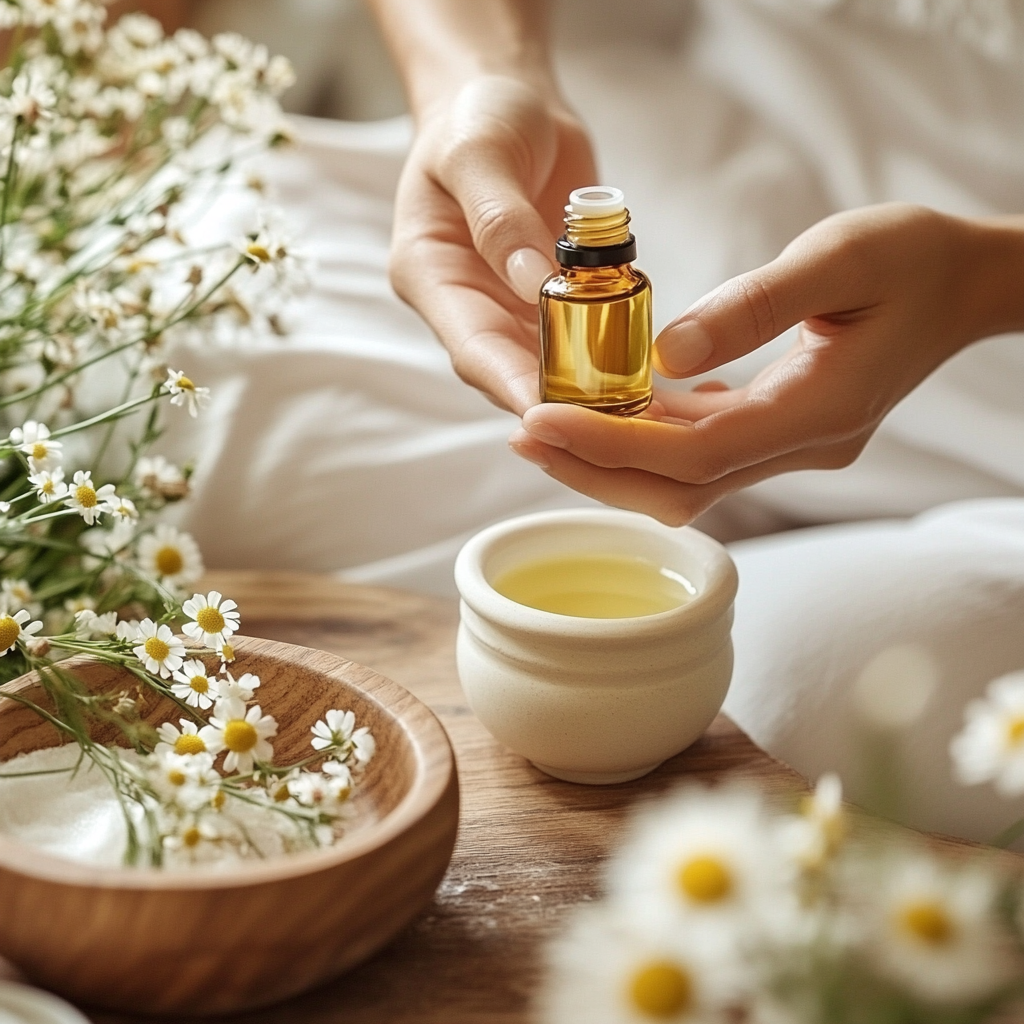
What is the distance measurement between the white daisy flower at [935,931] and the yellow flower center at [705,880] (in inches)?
1.8

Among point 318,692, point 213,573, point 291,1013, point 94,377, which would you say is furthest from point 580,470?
point 94,377

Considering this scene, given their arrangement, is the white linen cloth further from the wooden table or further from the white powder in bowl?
the white powder in bowl

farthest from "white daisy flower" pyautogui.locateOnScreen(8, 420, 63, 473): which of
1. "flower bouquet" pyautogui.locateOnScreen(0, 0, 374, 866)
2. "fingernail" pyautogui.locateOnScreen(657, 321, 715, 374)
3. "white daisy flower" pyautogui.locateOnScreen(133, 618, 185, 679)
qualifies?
"fingernail" pyautogui.locateOnScreen(657, 321, 715, 374)

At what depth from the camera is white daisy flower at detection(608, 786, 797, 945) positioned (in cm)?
35

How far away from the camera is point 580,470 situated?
685 millimetres

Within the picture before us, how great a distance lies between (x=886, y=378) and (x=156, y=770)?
19.2 inches

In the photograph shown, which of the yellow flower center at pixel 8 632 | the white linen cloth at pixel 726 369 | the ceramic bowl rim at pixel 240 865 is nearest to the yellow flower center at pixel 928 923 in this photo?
the ceramic bowl rim at pixel 240 865

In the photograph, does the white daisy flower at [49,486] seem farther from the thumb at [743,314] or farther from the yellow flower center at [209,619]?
the thumb at [743,314]

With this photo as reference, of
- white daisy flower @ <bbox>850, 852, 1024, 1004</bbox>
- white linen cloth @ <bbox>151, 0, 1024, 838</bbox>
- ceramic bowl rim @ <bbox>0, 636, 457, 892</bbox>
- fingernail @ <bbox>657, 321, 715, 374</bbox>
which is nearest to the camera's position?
white daisy flower @ <bbox>850, 852, 1024, 1004</bbox>

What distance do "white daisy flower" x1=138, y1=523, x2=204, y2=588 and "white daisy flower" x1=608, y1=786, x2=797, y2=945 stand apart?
0.48 meters

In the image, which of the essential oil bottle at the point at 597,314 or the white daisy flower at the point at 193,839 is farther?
the essential oil bottle at the point at 597,314

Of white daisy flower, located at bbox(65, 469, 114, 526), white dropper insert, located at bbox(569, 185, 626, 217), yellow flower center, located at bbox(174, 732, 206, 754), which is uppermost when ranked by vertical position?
white dropper insert, located at bbox(569, 185, 626, 217)

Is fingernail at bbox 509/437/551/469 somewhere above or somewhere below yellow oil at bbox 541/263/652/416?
below

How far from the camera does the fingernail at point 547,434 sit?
655 millimetres
